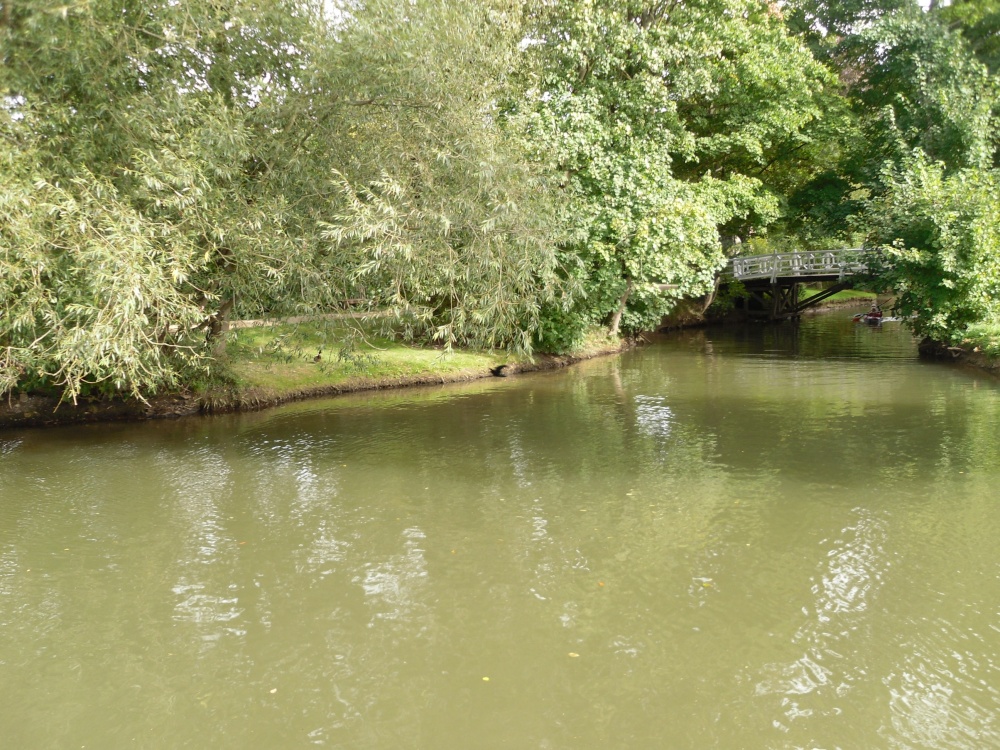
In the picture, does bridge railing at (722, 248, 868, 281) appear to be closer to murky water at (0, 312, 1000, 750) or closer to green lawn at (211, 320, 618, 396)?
green lawn at (211, 320, 618, 396)

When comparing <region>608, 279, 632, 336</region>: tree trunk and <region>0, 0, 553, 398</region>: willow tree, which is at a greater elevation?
<region>0, 0, 553, 398</region>: willow tree

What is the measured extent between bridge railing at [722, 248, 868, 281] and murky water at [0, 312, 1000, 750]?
1683 cm

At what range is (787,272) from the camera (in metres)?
35.8

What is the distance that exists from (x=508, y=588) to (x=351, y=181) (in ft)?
34.9

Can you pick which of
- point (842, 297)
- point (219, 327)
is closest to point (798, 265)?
point (219, 327)

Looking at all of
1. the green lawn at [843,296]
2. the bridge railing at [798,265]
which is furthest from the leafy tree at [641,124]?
the green lawn at [843,296]

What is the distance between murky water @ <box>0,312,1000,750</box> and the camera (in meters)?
5.68

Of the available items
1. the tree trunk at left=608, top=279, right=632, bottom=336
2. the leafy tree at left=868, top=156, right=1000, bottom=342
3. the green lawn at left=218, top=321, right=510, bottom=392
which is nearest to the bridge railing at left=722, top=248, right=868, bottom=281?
the leafy tree at left=868, top=156, right=1000, bottom=342

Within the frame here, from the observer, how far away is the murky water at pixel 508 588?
18.6ft

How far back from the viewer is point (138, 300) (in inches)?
489

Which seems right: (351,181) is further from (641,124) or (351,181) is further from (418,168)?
(641,124)

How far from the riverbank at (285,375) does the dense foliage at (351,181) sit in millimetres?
627

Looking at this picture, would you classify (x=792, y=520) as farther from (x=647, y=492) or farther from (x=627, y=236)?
(x=627, y=236)

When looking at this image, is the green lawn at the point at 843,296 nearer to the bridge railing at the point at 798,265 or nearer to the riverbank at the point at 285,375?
the bridge railing at the point at 798,265
